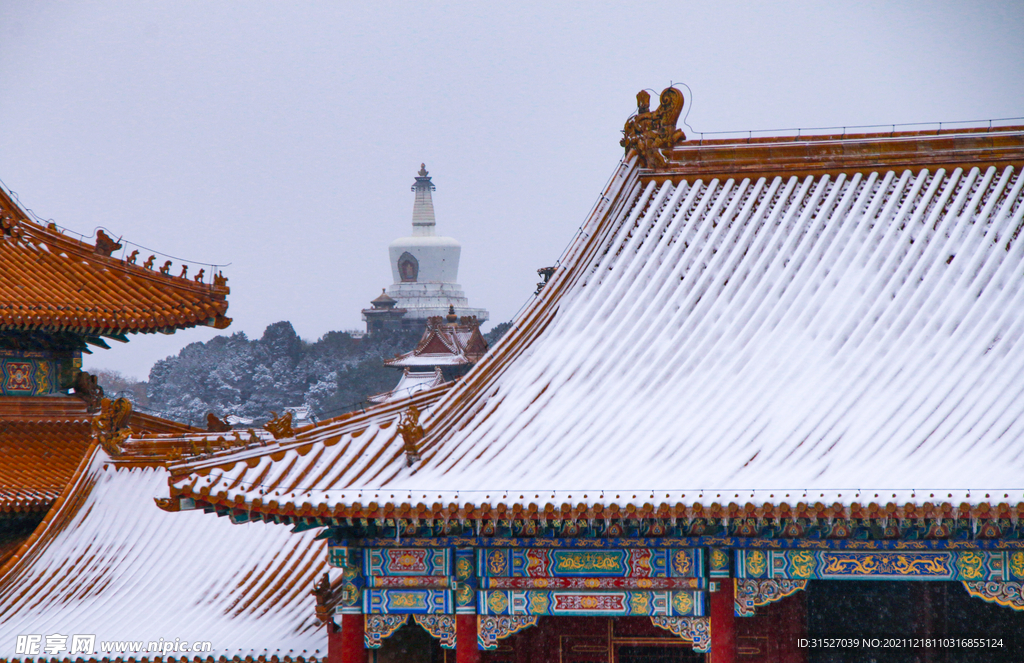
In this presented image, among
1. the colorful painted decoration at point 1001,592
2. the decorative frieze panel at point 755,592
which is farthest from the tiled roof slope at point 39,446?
the colorful painted decoration at point 1001,592

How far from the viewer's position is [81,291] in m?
14.1

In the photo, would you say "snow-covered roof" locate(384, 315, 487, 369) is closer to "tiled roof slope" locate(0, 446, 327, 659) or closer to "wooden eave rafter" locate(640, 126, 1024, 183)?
"tiled roof slope" locate(0, 446, 327, 659)

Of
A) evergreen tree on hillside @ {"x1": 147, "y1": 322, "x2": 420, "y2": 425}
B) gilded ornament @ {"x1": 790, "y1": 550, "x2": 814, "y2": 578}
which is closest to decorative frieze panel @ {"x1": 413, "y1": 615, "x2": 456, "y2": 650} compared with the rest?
gilded ornament @ {"x1": 790, "y1": 550, "x2": 814, "y2": 578}

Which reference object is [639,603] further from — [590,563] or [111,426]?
[111,426]

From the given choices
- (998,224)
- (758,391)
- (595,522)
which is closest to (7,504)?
(595,522)

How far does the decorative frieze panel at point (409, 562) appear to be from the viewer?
9805mm

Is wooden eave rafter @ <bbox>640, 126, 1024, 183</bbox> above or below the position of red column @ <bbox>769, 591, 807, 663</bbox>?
above

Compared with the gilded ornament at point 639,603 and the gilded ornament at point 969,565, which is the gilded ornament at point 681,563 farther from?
the gilded ornament at point 969,565

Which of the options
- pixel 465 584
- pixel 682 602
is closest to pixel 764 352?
pixel 682 602

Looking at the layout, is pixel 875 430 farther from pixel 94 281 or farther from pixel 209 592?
pixel 94 281

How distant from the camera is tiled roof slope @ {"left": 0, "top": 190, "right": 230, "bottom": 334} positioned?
535 inches

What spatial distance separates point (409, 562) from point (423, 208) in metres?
79.4

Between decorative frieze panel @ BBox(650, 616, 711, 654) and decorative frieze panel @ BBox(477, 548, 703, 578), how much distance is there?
359 mm

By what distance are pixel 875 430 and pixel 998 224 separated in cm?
264
